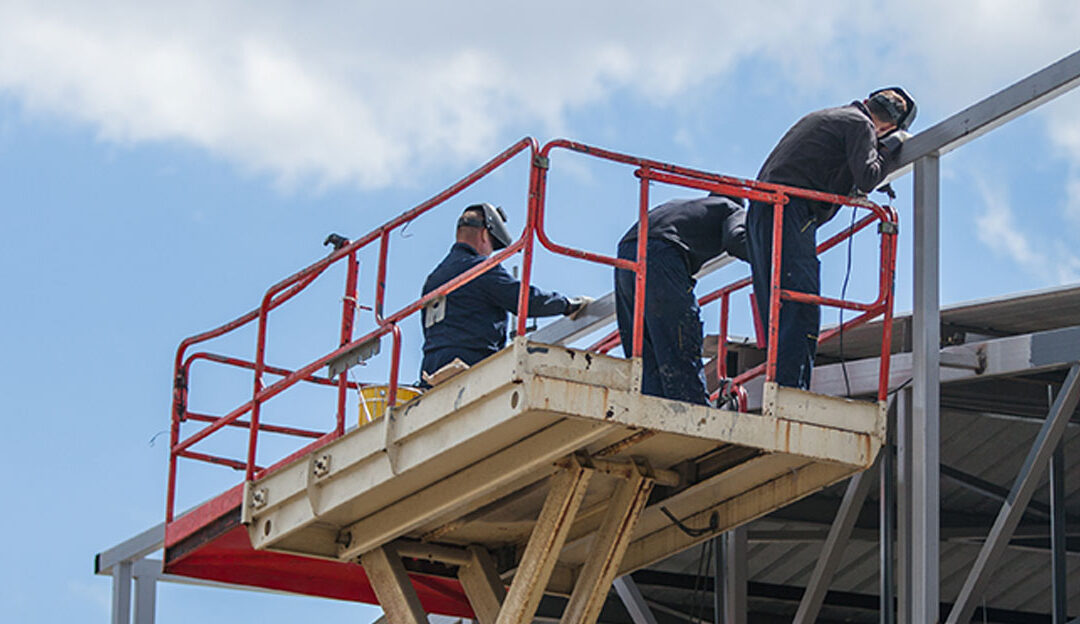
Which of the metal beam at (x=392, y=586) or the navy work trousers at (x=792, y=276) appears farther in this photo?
the metal beam at (x=392, y=586)

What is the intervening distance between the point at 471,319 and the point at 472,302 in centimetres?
11

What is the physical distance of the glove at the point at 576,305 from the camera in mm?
12812

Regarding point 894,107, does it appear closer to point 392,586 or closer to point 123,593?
point 392,586

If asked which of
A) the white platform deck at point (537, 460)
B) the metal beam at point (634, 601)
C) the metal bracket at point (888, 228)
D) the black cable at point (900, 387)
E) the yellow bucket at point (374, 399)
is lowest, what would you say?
the metal beam at point (634, 601)

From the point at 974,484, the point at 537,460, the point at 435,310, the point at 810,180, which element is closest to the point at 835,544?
the point at 810,180

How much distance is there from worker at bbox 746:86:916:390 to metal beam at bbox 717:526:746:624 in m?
2.78

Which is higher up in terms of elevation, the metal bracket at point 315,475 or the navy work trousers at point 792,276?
the navy work trousers at point 792,276

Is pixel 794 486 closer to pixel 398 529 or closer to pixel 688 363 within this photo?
pixel 688 363

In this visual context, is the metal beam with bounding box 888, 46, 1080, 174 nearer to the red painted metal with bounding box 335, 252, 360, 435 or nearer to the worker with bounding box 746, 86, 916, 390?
the worker with bounding box 746, 86, 916, 390

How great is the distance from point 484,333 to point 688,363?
1530 mm

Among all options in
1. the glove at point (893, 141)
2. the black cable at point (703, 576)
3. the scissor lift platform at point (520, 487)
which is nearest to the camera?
the scissor lift platform at point (520, 487)

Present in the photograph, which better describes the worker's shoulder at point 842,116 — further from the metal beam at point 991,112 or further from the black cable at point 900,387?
the black cable at point 900,387

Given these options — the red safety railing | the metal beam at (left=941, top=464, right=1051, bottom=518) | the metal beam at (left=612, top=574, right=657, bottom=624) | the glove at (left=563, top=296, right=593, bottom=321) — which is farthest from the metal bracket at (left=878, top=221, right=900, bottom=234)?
the metal beam at (left=612, top=574, right=657, bottom=624)

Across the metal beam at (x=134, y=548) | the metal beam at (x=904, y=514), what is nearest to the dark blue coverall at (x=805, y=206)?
the metal beam at (x=904, y=514)
